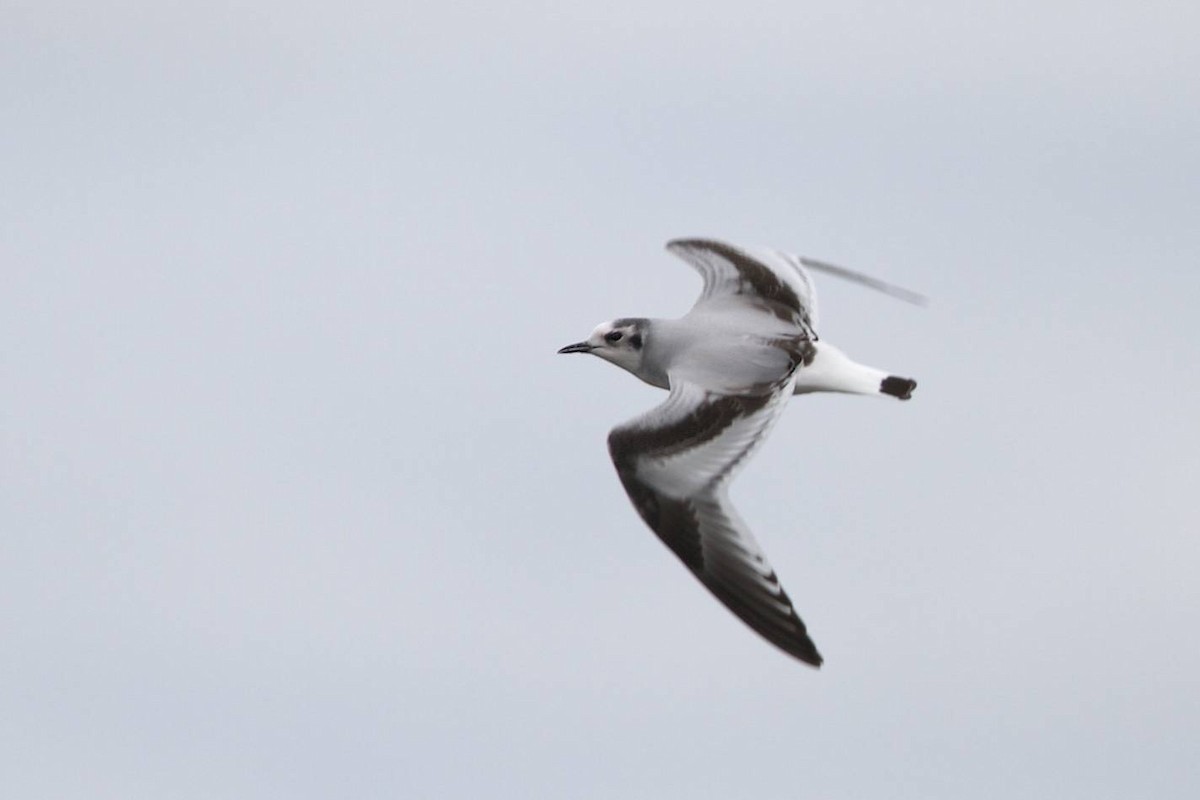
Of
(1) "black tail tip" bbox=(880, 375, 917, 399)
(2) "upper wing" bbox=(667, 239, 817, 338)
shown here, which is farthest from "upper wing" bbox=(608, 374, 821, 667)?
(2) "upper wing" bbox=(667, 239, 817, 338)

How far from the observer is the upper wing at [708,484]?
67.8ft

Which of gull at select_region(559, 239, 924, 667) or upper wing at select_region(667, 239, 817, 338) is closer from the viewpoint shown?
gull at select_region(559, 239, 924, 667)

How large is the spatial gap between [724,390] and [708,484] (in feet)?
4.62

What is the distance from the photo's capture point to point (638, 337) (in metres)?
24.9

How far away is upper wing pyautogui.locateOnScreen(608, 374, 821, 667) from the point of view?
20.7 metres

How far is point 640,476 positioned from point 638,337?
3181 millimetres

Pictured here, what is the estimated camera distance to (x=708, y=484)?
71.3ft

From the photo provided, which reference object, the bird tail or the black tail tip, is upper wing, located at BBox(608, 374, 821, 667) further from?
the black tail tip

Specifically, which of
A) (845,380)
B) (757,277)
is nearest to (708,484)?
(845,380)

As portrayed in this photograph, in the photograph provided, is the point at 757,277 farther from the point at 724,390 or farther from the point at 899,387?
the point at 724,390

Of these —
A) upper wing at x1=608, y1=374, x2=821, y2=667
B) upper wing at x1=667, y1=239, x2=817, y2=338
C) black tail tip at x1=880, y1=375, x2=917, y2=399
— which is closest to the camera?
upper wing at x1=608, y1=374, x2=821, y2=667

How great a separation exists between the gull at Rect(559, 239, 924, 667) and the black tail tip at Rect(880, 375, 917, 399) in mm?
10

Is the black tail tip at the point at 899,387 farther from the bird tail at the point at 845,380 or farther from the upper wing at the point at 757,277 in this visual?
the upper wing at the point at 757,277

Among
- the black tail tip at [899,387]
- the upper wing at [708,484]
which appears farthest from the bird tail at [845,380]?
the upper wing at [708,484]
